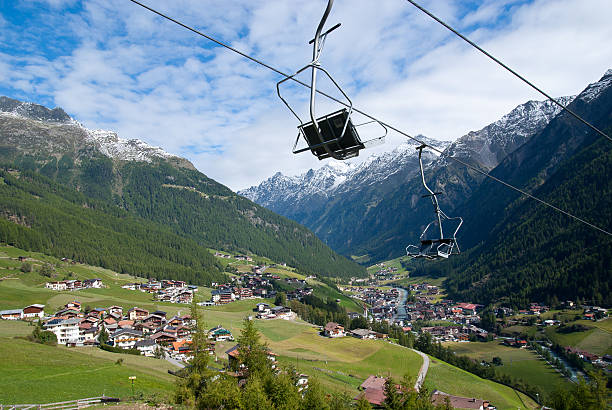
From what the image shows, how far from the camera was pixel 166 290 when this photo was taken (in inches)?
5507

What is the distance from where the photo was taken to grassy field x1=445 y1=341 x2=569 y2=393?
7760 cm

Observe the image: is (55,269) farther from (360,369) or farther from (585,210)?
(585,210)

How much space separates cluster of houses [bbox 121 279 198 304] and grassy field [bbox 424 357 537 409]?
287 ft

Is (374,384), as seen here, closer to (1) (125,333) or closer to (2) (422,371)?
(2) (422,371)

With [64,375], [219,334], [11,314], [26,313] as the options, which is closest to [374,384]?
[219,334]

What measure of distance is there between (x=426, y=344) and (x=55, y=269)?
113 metres

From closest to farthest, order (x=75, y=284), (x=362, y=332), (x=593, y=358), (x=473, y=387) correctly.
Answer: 1. (x=473, y=387)
2. (x=593, y=358)
3. (x=362, y=332)
4. (x=75, y=284)

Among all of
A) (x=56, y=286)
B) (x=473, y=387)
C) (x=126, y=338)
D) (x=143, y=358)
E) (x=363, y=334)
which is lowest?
(x=473, y=387)

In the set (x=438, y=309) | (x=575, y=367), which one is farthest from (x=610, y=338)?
(x=438, y=309)

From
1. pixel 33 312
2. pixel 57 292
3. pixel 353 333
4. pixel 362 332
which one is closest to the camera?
pixel 33 312

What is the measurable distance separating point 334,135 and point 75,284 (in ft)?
413

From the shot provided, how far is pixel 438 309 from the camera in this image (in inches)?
6624

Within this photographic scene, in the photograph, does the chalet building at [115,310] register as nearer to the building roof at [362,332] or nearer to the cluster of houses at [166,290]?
the cluster of houses at [166,290]

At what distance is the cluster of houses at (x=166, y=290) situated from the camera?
425 ft
